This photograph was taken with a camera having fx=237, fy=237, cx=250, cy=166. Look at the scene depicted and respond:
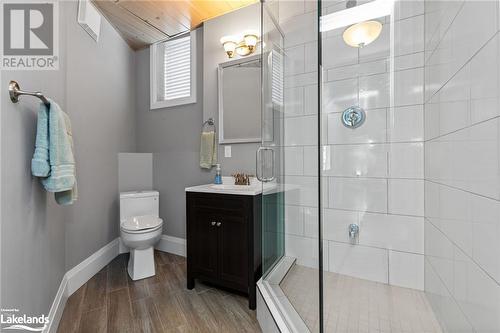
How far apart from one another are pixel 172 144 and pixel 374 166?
216 centimetres

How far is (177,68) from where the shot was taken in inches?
112

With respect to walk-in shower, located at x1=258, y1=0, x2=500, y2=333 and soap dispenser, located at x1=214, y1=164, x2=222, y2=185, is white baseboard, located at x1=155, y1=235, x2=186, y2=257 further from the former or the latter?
walk-in shower, located at x1=258, y1=0, x2=500, y2=333

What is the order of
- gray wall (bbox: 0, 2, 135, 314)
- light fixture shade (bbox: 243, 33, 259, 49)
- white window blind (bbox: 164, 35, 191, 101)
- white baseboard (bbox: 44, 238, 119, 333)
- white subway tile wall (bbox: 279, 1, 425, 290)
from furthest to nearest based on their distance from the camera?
white window blind (bbox: 164, 35, 191, 101), light fixture shade (bbox: 243, 33, 259, 49), white subway tile wall (bbox: 279, 1, 425, 290), white baseboard (bbox: 44, 238, 119, 333), gray wall (bbox: 0, 2, 135, 314)

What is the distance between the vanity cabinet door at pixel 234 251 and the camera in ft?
5.74

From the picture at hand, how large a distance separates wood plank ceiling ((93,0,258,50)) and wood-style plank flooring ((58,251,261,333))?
2.53 meters

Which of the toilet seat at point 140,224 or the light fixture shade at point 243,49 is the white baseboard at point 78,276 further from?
the light fixture shade at point 243,49

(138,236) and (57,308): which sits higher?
(138,236)

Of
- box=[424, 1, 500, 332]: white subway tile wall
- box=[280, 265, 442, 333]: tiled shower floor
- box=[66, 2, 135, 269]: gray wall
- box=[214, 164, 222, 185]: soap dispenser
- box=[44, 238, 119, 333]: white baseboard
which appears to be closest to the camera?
box=[424, 1, 500, 332]: white subway tile wall

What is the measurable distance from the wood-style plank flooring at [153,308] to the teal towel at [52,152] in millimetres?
953

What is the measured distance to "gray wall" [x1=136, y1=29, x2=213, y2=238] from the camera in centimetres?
267

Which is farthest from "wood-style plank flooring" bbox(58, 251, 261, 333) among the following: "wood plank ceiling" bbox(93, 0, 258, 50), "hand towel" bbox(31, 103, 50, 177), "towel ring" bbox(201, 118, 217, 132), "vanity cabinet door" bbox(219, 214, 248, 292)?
"wood plank ceiling" bbox(93, 0, 258, 50)

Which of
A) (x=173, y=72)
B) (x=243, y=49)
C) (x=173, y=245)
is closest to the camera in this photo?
(x=243, y=49)

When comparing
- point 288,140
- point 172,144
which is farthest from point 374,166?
point 172,144

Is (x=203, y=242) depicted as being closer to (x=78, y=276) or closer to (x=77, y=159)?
(x=78, y=276)
